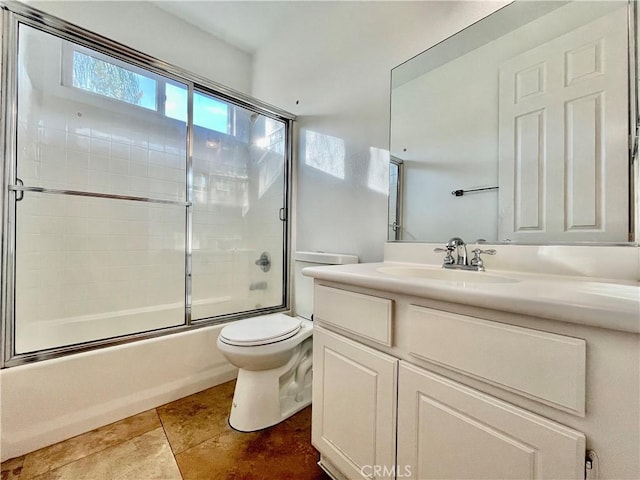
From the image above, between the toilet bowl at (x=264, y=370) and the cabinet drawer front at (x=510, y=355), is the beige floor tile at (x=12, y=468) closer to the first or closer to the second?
the toilet bowl at (x=264, y=370)

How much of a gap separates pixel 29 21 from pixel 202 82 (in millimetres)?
771

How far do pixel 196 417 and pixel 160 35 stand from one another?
8.41 feet

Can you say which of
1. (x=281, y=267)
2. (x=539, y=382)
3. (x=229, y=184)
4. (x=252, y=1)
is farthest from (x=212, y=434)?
(x=252, y=1)

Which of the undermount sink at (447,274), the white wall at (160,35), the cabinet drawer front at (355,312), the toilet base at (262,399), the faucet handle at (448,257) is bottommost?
the toilet base at (262,399)

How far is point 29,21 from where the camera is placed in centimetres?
122

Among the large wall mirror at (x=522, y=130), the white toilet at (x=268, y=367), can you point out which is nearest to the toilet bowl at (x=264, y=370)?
the white toilet at (x=268, y=367)

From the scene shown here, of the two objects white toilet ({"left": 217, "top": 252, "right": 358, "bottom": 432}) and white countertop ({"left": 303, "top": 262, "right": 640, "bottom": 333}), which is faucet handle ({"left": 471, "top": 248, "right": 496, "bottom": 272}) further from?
white toilet ({"left": 217, "top": 252, "right": 358, "bottom": 432})

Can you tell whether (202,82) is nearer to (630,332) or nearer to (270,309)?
(270,309)

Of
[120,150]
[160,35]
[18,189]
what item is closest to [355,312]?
[18,189]

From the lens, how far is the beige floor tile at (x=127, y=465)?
1.06m

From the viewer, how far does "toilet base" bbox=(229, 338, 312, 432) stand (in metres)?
1.34

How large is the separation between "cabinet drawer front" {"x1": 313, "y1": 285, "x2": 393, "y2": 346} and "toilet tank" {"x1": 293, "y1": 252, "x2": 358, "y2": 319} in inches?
23.5

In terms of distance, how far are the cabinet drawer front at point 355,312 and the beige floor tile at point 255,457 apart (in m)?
0.62

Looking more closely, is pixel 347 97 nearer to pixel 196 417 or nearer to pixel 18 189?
pixel 18 189
